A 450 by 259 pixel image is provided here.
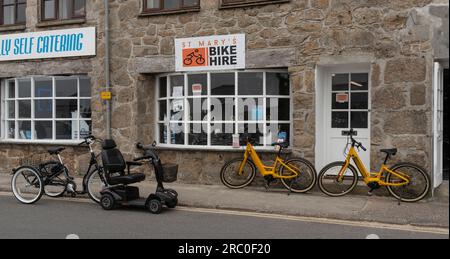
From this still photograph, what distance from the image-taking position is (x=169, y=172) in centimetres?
1124

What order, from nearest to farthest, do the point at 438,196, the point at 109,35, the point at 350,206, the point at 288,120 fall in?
the point at 350,206 < the point at 438,196 < the point at 288,120 < the point at 109,35

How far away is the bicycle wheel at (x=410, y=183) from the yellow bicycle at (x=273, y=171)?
1.51 m

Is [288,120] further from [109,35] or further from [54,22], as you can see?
[54,22]

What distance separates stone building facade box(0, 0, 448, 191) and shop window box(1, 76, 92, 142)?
1.38ft

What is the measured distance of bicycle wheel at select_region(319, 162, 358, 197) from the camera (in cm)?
966

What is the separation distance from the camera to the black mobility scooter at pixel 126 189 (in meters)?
8.34

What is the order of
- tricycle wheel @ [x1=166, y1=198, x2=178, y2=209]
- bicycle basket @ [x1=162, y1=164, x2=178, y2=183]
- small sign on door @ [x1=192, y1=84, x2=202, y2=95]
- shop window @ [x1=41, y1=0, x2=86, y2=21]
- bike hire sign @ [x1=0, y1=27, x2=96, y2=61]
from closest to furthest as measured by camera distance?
tricycle wheel @ [x1=166, y1=198, x2=178, y2=209] → bicycle basket @ [x1=162, y1=164, x2=178, y2=183] → small sign on door @ [x1=192, y1=84, x2=202, y2=95] → bike hire sign @ [x1=0, y1=27, x2=96, y2=61] → shop window @ [x1=41, y1=0, x2=86, y2=21]

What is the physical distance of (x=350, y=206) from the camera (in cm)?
873

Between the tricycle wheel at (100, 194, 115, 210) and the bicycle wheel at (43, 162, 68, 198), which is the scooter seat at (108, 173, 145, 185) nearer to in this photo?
the tricycle wheel at (100, 194, 115, 210)

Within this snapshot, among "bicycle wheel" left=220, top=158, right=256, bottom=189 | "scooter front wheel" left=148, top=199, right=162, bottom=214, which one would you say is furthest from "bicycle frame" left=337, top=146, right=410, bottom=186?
"scooter front wheel" left=148, top=199, right=162, bottom=214

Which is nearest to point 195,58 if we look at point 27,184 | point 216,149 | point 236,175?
point 216,149

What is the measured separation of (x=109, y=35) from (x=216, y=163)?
13.5 ft

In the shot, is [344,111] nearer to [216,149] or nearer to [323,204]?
[323,204]
